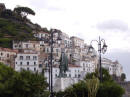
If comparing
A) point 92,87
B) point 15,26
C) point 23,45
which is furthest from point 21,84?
point 15,26

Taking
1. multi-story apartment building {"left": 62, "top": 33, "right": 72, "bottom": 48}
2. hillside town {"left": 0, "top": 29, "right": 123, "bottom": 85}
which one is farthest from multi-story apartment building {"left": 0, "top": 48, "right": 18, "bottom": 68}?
multi-story apartment building {"left": 62, "top": 33, "right": 72, "bottom": 48}

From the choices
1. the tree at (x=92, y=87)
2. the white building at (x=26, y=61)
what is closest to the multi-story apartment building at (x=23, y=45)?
the white building at (x=26, y=61)

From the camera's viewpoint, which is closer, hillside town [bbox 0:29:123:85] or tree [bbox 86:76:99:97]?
tree [bbox 86:76:99:97]

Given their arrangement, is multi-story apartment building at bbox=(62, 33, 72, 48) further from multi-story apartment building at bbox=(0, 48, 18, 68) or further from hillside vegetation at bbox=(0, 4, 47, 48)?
multi-story apartment building at bbox=(0, 48, 18, 68)

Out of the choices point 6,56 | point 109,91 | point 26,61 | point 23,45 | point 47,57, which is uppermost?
point 23,45

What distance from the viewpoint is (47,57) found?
92062mm

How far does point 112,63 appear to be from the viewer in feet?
447

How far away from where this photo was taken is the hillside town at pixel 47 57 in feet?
287

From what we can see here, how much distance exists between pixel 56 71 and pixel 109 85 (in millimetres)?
60313

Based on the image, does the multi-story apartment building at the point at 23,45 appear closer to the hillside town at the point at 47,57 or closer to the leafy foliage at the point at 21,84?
the hillside town at the point at 47,57

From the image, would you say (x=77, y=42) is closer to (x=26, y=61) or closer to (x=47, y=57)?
(x=47, y=57)

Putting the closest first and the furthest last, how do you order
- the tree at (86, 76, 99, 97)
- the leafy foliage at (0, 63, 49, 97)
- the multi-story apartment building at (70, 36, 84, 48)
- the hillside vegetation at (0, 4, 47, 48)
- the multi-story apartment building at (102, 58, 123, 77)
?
the leafy foliage at (0, 63, 49, 97) → the tree at (86, 76, 99, 97) → the hillside vegetation at (0, 4, 47, 48) → the multi-story apartment building at (102, 58, 123, 77) → the multi-story apartment building at (70, 36, 84, 48)

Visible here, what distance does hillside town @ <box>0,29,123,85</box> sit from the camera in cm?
8756

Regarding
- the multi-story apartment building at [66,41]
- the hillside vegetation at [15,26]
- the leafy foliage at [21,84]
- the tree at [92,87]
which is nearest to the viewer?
the leafy foliage at [21,84]
